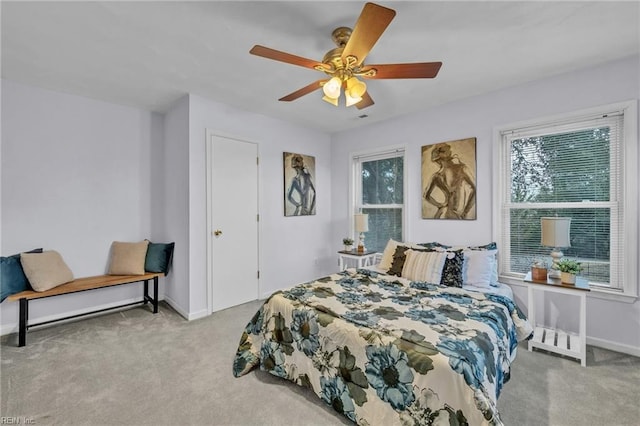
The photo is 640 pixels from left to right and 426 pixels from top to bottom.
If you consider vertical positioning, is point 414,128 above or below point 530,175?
above

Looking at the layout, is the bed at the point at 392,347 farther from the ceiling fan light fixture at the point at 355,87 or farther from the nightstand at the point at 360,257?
the ceiling fan light fixture at the point at 355,87

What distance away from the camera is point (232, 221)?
3.53 meters

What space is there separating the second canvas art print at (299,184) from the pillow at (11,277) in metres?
2.81

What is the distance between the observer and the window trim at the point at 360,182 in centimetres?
375

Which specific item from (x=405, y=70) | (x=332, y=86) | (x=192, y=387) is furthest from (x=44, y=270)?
(x=405, y=70)

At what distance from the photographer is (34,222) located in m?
2.91

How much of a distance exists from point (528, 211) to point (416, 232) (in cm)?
120

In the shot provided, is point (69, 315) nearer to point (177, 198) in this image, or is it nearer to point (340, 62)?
point (177, 198)

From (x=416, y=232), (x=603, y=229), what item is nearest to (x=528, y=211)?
(x=603, y=229)

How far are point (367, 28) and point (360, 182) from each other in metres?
3.04

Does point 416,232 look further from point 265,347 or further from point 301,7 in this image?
point 301,7

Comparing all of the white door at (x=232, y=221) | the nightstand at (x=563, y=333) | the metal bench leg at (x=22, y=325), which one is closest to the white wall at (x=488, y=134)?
the nightstand at (x=563, y=333)

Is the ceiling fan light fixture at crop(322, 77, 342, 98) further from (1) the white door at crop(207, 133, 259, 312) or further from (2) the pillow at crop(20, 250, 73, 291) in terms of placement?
(2) the pillow at crop(20, 250, 73, 291)

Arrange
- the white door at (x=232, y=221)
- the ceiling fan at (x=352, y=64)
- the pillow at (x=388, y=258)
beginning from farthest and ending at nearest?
the white door at (x=232, y=221), the pillow at (x=388, y=258), the ceiling fan at (x=352, y=64)
